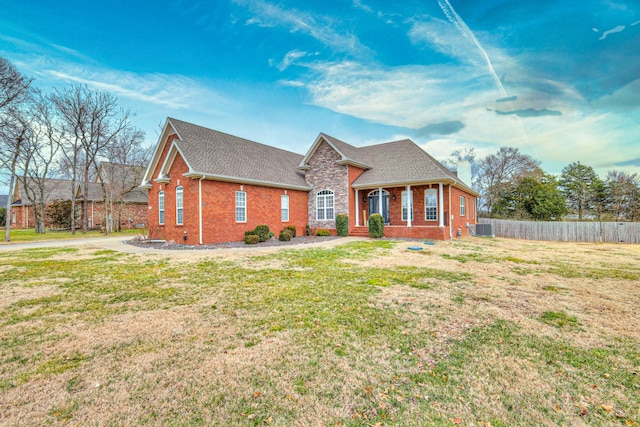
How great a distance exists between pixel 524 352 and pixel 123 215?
36851 mm

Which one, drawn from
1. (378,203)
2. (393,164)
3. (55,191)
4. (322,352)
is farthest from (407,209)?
(55,191)

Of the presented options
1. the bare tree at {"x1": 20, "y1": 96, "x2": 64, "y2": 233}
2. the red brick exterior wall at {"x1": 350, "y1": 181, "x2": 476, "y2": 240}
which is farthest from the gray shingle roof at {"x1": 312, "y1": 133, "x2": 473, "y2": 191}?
the bare tree at {"x1": 20, "y1": 96, "x2": 64, "y2": 233}

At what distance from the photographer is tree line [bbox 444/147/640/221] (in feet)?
94.2

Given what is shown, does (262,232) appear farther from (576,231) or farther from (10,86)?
(10,86)

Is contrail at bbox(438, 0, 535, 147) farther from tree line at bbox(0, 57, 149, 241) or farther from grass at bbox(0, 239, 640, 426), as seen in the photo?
tree line at bbox(0, 57, 149, 241)

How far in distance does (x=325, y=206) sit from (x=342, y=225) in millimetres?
2137

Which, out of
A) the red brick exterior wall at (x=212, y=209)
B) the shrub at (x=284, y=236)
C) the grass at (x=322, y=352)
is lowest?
the grass at (x=322, y=352)

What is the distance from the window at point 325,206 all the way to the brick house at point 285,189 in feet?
0.23

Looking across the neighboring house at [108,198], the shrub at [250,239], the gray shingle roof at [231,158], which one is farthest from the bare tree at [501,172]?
the neighboring house at [108,198]

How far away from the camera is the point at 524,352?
10.9ft

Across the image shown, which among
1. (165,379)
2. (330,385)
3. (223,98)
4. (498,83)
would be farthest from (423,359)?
(223,98)

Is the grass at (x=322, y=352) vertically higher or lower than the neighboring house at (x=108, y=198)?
lower

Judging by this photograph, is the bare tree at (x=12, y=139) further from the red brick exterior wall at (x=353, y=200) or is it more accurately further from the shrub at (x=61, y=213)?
the red brick exterior wall at (x=353, y=200)

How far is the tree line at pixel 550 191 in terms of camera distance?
28719 mm
